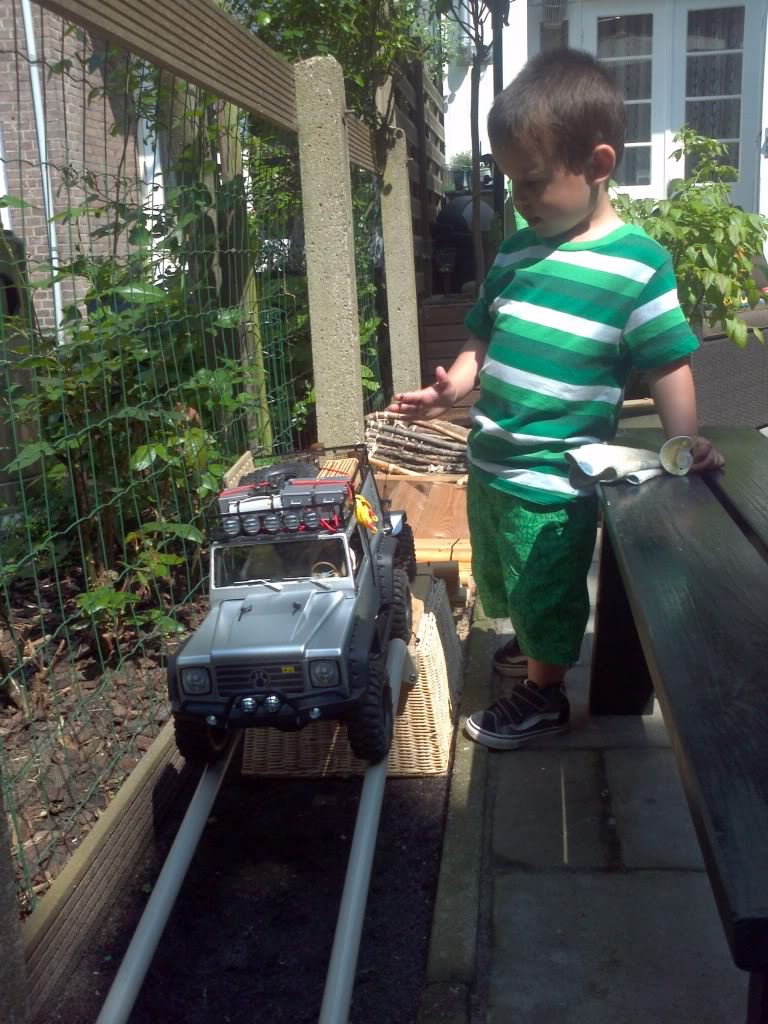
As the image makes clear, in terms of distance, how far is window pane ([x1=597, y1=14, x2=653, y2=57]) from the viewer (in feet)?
28.3

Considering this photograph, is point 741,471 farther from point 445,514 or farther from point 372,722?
point 445,514

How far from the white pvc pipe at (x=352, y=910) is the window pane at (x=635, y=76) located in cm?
813

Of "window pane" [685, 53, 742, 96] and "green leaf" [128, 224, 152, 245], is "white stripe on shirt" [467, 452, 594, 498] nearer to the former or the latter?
"green leaf" [128, 224, 152, 245]

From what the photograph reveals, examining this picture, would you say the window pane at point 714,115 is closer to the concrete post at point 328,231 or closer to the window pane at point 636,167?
the window pane at point 636,167

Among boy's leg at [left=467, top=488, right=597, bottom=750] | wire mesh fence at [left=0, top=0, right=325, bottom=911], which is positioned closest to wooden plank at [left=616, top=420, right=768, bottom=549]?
boy's leg at [left=467, top=488, right=597, bottom=750]

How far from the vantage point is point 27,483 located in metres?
2.97

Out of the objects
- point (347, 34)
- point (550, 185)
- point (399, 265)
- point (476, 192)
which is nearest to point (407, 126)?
point (476, 192)

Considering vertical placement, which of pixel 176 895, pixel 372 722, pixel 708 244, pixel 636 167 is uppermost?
pixel 636 167

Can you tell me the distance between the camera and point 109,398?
284 centimetres

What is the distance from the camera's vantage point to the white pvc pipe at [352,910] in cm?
166

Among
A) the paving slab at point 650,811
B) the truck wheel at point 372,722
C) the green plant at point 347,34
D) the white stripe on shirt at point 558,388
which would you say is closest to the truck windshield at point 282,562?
the truck wheel at point 372,722

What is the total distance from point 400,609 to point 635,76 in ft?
25.0

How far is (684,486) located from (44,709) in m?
1.92

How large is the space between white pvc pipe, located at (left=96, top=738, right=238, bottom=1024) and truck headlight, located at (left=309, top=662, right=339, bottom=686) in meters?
0.36
